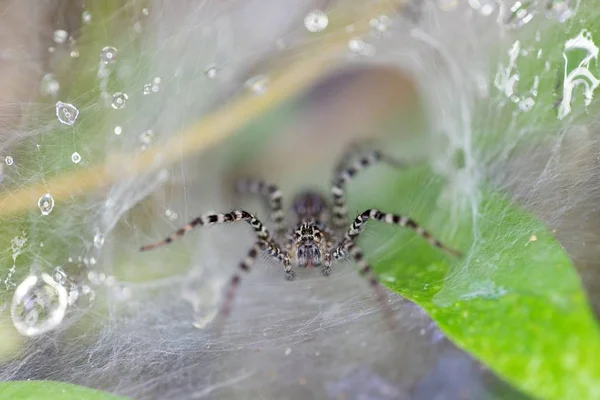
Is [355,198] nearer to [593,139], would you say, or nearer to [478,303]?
[593,139]

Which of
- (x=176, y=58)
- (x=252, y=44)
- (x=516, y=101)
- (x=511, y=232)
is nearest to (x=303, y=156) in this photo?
(x=252, y=44)

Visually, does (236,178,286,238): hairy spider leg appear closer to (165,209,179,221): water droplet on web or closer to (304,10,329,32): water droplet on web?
(165,209,179,221): water droplet on web

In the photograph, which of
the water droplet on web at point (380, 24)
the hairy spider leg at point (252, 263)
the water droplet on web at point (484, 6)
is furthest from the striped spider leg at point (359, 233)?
the water droplet on web at point (484, 6)

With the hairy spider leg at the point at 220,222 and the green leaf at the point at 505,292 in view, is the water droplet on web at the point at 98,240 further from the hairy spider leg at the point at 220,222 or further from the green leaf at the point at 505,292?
the green leaf at the point at 505,292

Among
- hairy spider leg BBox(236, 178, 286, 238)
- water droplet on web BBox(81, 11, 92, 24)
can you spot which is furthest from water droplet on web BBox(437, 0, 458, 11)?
water droplet on web BBox(81, 11, 92, 24)

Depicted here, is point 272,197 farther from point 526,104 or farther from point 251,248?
point 526,104

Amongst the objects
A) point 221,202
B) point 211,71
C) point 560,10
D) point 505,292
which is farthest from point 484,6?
point 221,202
